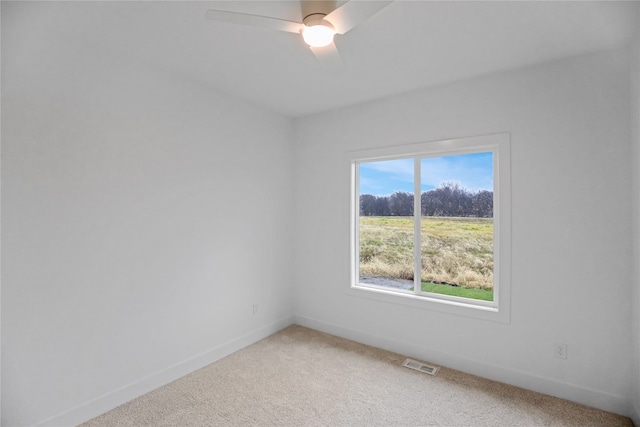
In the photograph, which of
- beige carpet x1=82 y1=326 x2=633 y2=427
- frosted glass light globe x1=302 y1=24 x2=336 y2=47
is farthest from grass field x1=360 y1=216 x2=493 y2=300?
frosted glass light globe x1=302 y1=24 x2=336 y2=47

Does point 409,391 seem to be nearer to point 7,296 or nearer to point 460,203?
point 460,203

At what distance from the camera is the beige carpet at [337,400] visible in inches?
A: 83.6

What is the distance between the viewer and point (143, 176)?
2459 millimetres

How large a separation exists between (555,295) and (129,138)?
3.42 metres

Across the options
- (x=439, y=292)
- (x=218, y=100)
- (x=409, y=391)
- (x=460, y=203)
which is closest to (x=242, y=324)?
(x=409, y=391)

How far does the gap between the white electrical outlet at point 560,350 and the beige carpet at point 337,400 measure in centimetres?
32

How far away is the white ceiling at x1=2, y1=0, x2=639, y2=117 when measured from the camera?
178cm

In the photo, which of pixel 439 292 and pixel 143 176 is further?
pixel 439 292

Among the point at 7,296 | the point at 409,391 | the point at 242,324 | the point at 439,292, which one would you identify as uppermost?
the point at 7,296

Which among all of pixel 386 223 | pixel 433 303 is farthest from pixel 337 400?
pixel 386 223

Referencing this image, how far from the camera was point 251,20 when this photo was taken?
5.24ft

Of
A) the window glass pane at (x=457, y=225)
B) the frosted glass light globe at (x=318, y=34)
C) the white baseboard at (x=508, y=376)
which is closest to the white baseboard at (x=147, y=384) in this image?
the white baseboard at (x=508, y=376)

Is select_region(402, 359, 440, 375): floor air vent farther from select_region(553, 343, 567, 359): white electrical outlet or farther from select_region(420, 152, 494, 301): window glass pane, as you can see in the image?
select_region(553, 343, 567, 359): white electrical outlet

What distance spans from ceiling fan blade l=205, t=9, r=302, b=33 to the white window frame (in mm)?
1755
